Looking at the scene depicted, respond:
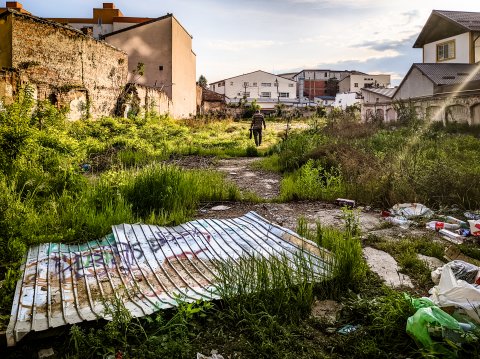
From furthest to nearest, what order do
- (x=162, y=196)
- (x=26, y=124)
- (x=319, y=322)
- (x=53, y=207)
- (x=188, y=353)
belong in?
(x=162, y=196)
(x=26, y=124)
(x=53, y=207)
(x=319, y=322)
(x=188, y=353)

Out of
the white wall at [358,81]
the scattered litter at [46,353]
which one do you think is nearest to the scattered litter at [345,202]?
the scattered litter at [46,353]

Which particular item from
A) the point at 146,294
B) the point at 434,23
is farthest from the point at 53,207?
the point at 434,23

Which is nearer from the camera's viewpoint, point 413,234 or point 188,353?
point 188,353

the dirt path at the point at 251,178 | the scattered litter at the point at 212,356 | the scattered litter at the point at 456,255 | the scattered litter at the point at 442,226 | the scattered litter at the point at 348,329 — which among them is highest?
the dirt path at the point at 251,178

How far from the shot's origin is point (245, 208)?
20.7 ft

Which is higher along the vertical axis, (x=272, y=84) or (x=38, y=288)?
(x=272, y=84)

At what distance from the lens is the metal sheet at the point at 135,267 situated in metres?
2.90

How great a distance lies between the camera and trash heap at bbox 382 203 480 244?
15.5 feet

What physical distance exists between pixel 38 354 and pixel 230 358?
121 centimetres

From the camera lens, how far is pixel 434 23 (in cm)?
3011

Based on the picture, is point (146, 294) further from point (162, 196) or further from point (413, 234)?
point (413, 234)

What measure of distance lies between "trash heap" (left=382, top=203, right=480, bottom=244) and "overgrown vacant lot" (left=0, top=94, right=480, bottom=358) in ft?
0.97

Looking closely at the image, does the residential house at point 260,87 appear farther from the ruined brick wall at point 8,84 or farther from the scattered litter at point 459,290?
the scattered litter at point 459,290

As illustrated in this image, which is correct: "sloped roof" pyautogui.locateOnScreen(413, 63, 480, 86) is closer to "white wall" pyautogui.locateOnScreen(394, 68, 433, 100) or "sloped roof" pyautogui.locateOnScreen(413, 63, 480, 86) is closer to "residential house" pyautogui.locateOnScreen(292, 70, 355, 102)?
"white wall" pyautogui.locateOnScreen(394, 68, 433, 100)
